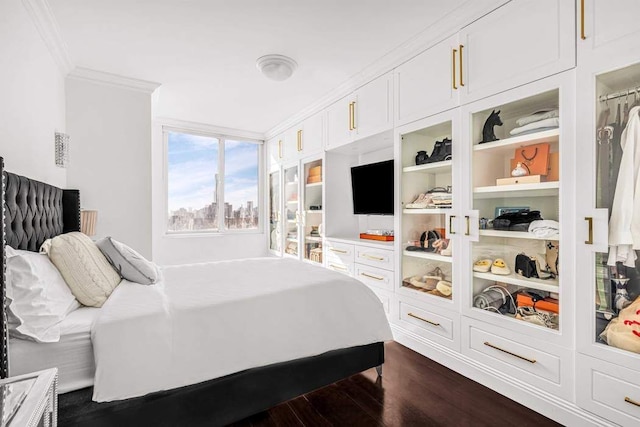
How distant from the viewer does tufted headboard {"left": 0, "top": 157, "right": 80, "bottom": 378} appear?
117 centimetres

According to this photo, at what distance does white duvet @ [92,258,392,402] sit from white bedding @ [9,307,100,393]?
83 millimetres

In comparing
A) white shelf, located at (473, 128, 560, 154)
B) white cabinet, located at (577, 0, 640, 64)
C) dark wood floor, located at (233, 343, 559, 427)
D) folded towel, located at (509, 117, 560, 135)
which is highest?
white cabinet, located at (577, 0, 640, 64)

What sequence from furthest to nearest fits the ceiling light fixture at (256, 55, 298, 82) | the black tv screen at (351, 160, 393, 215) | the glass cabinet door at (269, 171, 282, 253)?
the glass cabinet door at (269, 171, 282, 253) < the black tv screen at (351, 160, 393, 215) < the ceiling light fixture at (256, 55, 298, 82)

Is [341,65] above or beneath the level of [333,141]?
above

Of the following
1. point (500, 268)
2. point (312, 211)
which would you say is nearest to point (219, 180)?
point (312, 211)

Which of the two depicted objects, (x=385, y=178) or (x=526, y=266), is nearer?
(x=526, y=266)

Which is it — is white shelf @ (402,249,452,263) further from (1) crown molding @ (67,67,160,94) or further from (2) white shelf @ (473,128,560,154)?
(1) crown molding @ (67,67,160,94)

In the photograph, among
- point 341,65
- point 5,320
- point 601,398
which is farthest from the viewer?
point 341,65

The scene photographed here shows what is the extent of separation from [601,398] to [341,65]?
10.0ft

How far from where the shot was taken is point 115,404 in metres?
1.35

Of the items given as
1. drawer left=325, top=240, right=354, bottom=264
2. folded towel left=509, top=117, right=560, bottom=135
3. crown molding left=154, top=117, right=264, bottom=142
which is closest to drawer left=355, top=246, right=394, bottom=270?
drawer left=325, top=240, right=354, bottom=264

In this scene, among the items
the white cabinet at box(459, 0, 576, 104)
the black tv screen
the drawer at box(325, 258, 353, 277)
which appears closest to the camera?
the white cabinet at box(459, 0, 576, 104)

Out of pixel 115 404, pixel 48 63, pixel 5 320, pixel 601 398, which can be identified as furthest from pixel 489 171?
pixel 48 63

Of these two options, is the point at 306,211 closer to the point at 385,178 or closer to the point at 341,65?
the point at 385,178
